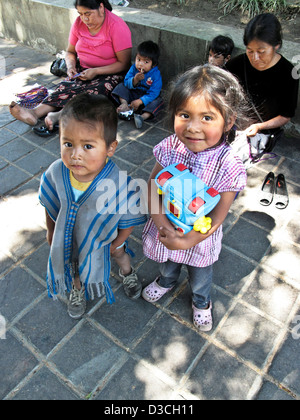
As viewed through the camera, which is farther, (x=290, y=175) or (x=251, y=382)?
(x=290, y=175)

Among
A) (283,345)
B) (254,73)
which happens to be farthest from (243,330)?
(254,73)

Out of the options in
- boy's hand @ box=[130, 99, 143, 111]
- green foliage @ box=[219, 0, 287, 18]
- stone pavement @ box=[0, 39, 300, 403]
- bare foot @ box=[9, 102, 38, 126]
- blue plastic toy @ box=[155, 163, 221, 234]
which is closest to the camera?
blue plastic toy @ box=[155, 163, 221, 234]

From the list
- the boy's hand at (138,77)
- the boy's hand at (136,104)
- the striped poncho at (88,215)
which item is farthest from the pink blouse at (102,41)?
the striped poncho at (88,215)

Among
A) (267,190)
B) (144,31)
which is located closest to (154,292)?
(267,190)

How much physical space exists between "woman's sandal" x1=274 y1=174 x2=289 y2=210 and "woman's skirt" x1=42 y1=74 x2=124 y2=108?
234cm

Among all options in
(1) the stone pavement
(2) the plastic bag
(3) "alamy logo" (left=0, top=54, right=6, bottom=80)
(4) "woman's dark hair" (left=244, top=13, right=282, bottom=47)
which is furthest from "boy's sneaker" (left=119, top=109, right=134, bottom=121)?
(3) "alamy logo" (left=0, top=54, right=6, bottom=80)

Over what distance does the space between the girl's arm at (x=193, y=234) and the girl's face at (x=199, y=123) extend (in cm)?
31

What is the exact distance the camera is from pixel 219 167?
1717mm

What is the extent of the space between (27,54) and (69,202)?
16.0 feet

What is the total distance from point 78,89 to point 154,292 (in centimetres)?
293

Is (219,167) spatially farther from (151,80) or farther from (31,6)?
(31,6)

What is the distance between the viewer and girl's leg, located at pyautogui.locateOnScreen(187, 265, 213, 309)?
6.76 ft

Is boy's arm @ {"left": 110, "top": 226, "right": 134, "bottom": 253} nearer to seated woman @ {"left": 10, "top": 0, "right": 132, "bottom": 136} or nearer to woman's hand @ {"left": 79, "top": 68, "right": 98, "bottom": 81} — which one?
seated woman @ {"left": 10, "top": 0, "right": 132, "bottom": 136}

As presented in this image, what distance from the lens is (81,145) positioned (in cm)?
168
